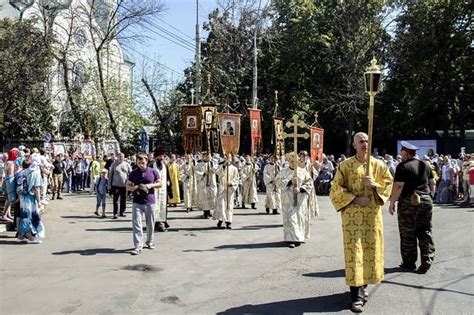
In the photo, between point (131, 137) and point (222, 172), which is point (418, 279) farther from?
point (131, 137)

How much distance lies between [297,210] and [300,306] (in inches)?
174

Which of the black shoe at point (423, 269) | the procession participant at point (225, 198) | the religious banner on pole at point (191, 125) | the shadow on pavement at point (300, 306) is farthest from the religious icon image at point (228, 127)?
the shadow on pavement at point (300, 306)

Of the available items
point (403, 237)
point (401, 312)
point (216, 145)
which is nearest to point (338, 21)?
point (216, 145)

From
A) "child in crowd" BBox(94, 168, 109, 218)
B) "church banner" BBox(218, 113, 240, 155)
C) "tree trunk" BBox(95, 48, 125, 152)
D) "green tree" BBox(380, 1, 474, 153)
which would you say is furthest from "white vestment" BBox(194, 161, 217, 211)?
"green tree" BBox(380, 1, 474, 153)

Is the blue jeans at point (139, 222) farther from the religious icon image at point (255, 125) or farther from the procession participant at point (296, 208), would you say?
the religious icon image at point (255, 125)

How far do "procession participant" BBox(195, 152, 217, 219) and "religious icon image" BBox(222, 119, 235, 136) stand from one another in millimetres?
1003

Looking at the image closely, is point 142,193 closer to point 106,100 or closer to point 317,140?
point 317,140

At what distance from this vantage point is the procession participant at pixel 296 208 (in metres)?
10.8

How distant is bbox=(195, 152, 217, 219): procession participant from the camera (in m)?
15.5

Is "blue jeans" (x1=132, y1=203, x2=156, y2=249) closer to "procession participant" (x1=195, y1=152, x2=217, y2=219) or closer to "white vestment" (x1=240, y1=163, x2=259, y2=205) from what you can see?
"procession participant" (x1=195, y1=152, x2=217, y2=219)

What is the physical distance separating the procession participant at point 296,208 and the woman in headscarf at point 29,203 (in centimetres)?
507

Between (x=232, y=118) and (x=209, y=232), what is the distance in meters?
3.59

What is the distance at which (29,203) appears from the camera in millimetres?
11305

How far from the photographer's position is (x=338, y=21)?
37156 millimetres
